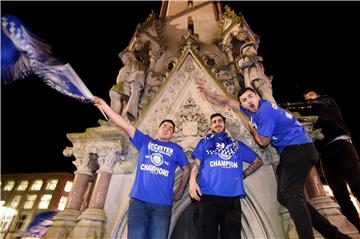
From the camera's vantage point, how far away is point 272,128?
12.6 feet

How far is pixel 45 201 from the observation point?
3609 centimetres

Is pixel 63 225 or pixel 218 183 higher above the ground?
pixel 218 183

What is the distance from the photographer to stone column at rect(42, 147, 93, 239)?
5531mm

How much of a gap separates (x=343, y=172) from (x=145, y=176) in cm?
400

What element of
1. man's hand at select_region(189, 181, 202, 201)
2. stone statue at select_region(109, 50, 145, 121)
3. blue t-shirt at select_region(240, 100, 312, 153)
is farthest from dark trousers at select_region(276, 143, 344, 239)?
stone statue at select_region(109, 50, 145, 121)

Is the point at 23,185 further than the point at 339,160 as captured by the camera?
Yes

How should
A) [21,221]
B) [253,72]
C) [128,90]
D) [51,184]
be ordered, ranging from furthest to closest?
[51,184] < [21,221] < [128,90] < [253,72]

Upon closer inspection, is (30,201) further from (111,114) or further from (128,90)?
(111,114)

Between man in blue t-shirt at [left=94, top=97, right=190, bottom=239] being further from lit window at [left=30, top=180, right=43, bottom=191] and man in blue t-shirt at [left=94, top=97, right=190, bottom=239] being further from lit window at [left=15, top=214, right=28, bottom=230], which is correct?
lit window at [left=30, top=180, right=43, bottom=191]

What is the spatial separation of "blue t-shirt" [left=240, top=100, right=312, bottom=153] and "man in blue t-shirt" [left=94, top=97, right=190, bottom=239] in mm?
1503

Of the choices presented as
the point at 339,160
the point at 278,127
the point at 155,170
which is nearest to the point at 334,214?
the point at 339,160

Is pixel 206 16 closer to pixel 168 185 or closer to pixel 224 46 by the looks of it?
pixel 224 46

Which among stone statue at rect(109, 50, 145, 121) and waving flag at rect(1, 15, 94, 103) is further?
stone statue at rect(109, 50, 145, 121)

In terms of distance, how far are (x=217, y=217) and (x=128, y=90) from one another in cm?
564
